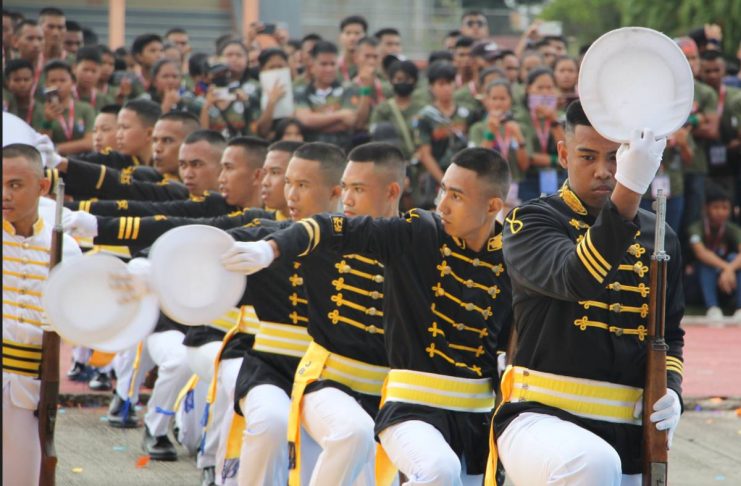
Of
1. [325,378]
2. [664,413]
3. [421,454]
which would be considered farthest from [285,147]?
[664,413]

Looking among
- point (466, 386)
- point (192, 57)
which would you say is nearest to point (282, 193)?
point (466, 386)

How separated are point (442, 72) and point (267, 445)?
6836 millimetres

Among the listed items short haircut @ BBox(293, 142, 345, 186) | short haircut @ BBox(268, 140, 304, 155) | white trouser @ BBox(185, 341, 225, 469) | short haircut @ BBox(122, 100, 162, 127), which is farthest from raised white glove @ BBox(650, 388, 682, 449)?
short haircut @ BBox(122, 100, 162, 127)

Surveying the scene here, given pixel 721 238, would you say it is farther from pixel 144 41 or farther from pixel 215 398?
pixel 215 398

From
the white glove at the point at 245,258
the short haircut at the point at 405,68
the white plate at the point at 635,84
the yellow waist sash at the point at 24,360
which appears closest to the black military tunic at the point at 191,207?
the yellow waist sash at the point at 24,360

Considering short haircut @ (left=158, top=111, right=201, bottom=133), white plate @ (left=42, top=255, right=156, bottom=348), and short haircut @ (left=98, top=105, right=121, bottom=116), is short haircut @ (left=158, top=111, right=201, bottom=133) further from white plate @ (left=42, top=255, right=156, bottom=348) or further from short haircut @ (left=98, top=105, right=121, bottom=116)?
white plate @ (left=42, top=255, right=156, bottom=348)

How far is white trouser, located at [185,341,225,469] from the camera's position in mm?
7023

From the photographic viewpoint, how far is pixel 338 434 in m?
5.51

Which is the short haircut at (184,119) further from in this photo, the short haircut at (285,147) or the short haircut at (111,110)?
the short haircut at (285,147)

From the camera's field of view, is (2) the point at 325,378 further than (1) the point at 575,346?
Yes

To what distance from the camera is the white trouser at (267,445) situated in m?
6.04

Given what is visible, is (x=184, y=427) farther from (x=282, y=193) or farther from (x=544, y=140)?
(x=544, y=140)

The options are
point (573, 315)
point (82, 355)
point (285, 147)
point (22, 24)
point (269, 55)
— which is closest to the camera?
point (573, 315)

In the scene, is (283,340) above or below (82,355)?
above
